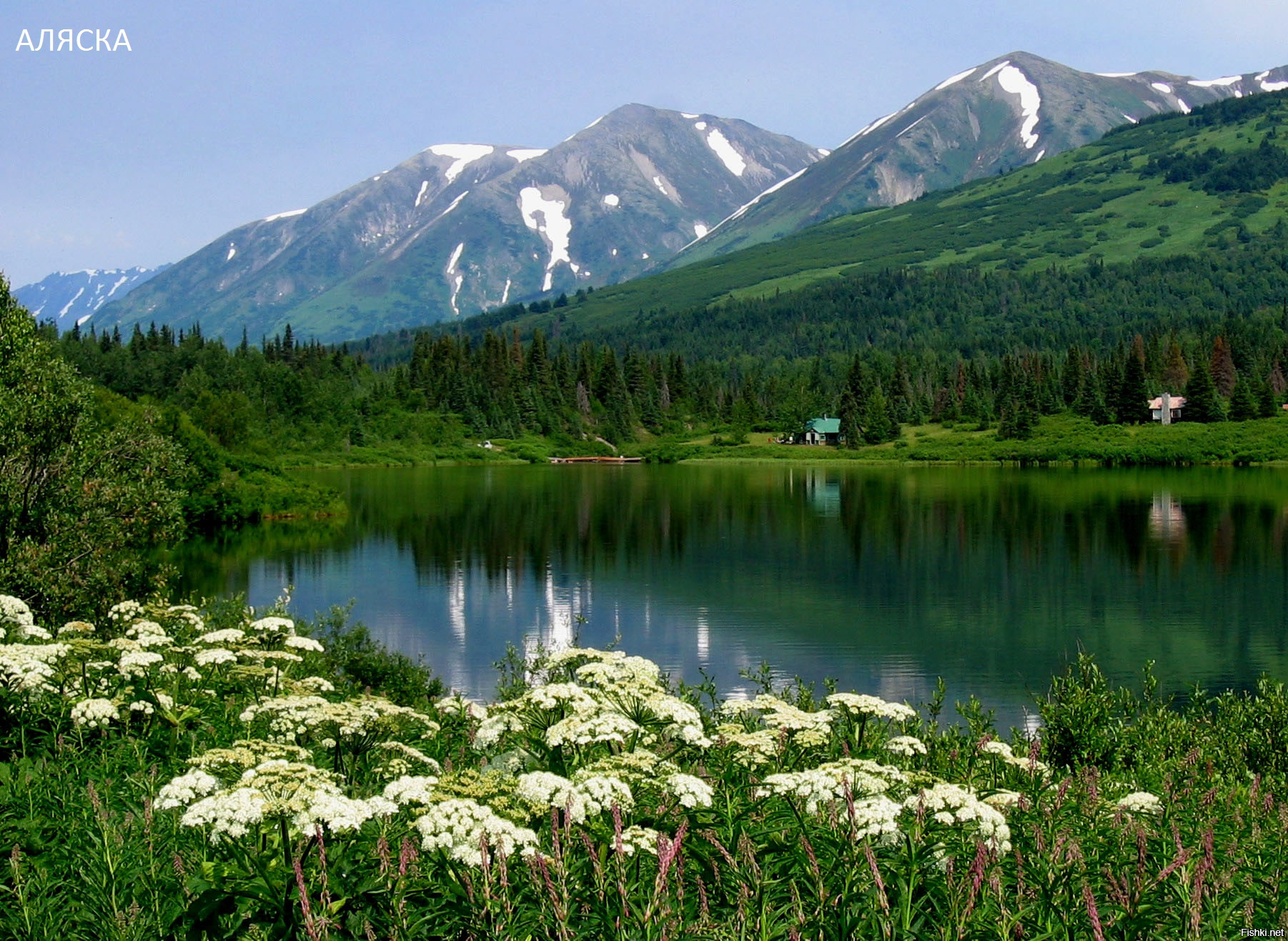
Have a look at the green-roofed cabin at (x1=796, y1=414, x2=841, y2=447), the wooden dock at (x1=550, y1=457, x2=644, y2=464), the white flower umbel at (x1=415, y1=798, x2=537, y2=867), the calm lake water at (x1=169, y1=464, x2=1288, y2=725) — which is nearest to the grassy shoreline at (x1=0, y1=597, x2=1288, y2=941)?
the white flower umbel at (x1=415, y1=798, x2=537, y2=867)

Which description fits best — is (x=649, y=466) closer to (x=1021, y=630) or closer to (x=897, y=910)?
(x=1021, y=630)

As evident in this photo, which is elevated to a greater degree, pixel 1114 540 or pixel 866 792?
pixel 866 792

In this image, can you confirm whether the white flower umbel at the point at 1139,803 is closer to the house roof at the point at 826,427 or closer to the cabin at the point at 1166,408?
the cabin at the point at 1166,408

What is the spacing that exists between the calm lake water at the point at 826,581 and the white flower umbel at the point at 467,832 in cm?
1674

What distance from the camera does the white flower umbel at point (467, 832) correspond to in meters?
5.65

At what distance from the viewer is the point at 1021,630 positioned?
123ft

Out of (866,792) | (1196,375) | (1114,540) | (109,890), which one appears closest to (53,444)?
(109,890)

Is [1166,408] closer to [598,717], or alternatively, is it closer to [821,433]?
[821,433]

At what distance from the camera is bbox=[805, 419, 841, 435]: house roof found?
18275 cm

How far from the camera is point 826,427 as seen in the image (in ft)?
603

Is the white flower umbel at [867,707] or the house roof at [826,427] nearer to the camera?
the white flower umbel at [867,707]

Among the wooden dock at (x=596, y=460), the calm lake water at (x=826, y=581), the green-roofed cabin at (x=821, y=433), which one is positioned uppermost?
the green-roofed cabin at (x=821, y=433)

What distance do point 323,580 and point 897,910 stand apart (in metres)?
44.6

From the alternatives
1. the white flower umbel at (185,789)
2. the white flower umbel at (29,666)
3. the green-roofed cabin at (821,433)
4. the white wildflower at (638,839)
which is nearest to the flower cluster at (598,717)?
the white wildflower at (638,839)
